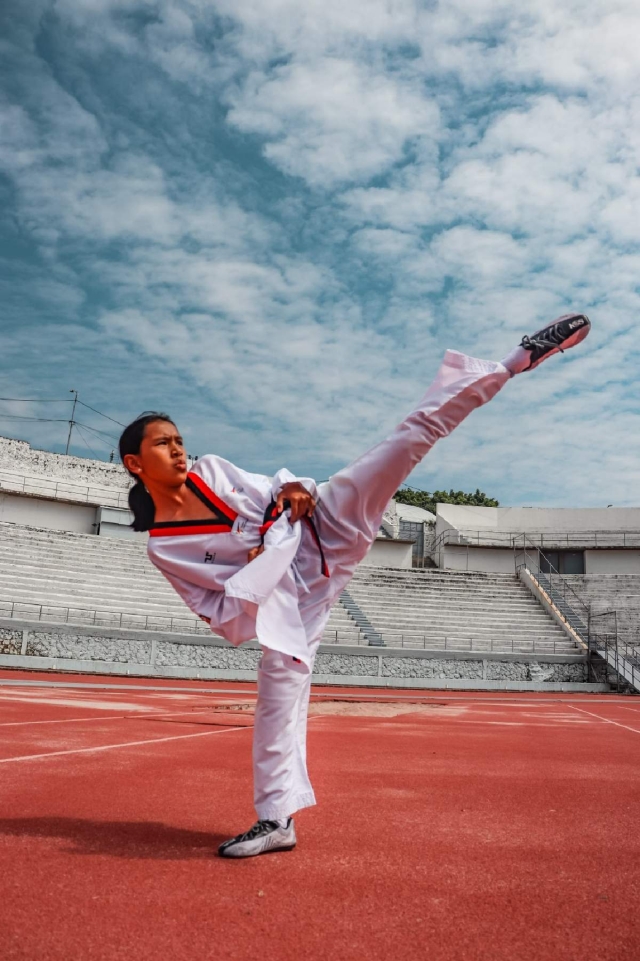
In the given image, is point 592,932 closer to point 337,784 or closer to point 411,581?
point 337,784

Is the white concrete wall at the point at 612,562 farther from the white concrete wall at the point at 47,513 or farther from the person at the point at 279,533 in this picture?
the person at the point at 279,533

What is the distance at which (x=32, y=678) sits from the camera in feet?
54.3

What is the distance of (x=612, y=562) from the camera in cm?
3481

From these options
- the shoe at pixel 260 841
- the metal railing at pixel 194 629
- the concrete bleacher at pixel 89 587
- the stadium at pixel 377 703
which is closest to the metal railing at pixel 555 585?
the stadium at pixel 377 703

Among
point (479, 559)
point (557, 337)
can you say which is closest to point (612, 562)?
point (479, 559)

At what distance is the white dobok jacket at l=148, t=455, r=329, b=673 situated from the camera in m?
2.64

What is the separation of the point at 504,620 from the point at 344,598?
604 cm

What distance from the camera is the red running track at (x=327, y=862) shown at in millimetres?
1731

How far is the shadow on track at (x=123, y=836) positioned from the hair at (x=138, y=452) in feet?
3.74

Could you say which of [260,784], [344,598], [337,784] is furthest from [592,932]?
[344,598]

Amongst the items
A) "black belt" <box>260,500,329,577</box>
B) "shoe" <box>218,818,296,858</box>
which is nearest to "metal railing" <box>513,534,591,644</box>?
"black belt" <box>260,500,329,577</box>

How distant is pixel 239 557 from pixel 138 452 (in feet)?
1.97

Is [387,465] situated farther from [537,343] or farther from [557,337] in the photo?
[557,337]

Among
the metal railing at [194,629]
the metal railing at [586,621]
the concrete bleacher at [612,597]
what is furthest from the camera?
the concrete bleacher at [612,597]
